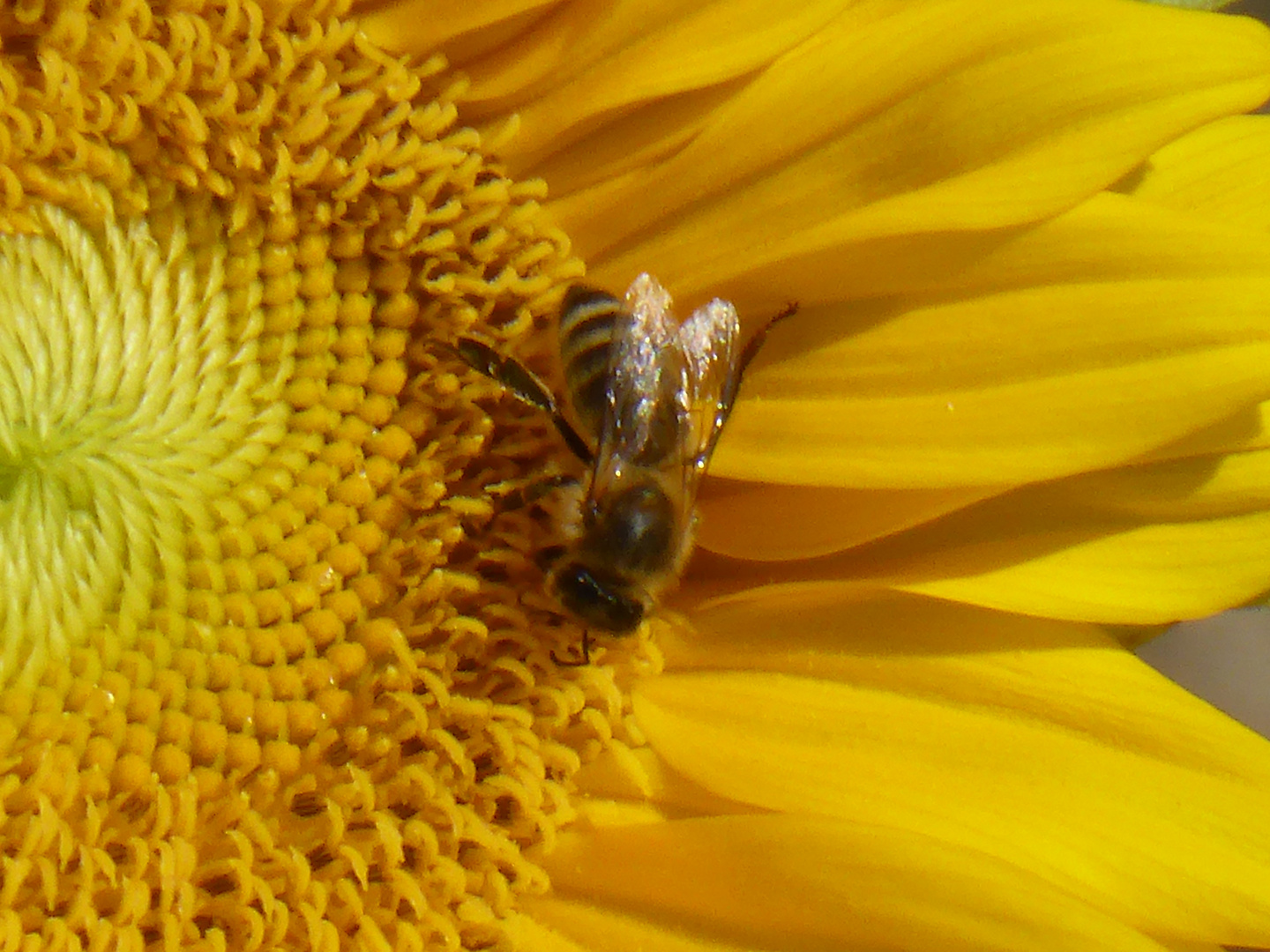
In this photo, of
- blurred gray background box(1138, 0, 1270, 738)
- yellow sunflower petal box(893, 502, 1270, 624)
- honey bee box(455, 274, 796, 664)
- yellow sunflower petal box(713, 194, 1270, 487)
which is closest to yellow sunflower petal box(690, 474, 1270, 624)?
yellow sunflower petal box(893, 502, 1270, 624)

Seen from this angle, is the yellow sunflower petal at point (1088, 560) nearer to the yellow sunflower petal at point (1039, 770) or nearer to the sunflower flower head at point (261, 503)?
the yellow sunflower petal at point (1039, 770)

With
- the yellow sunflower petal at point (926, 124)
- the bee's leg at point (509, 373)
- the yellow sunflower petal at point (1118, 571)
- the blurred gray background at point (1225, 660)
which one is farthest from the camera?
the blurred gray background at point (1225, 660)

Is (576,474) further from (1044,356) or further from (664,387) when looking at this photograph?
(1044,356)

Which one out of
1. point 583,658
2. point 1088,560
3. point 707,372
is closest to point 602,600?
point 583,658

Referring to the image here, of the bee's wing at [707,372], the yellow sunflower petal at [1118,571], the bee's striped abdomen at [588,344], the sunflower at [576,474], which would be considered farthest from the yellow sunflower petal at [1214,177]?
the bee's striped abdomen at [588,344]

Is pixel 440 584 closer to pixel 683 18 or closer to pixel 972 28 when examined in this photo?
pixel 683 18

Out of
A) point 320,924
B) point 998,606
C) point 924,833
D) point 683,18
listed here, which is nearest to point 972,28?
point 683,18
